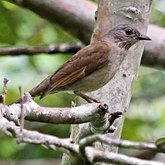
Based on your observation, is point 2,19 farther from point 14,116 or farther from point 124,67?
point 14,116

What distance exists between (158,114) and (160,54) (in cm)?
182

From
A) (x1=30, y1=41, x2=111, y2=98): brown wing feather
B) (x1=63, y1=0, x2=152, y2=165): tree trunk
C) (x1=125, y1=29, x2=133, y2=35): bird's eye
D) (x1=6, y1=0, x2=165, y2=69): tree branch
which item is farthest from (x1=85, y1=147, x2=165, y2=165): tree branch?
(x1=6, y1=0, x2=165, y2=69): tree branch

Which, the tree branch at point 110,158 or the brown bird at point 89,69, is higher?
the tree branch at point 110,158

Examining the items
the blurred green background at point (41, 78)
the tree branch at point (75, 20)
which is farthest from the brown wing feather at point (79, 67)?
the blurred green background at point (41, 78)

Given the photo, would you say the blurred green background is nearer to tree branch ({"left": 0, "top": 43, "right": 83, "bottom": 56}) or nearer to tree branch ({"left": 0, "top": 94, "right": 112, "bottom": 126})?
tree branch ({"left": 0, "top": 43, "right": 83, "bottom": 56})

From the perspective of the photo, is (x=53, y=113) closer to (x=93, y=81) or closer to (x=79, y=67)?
(x=93, y=81)

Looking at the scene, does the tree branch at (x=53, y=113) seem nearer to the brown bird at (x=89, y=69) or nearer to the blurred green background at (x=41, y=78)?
the brown bird at (x=89, y=69)

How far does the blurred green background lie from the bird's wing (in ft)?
5.06

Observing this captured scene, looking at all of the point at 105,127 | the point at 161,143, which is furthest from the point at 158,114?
the point at 161,143

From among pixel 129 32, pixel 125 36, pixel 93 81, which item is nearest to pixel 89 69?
pixel 93 81

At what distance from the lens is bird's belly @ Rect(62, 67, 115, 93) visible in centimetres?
426

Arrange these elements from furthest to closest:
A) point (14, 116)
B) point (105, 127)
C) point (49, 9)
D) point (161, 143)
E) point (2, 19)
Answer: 1. point (2, 19)
2. point (49, 9)
3. point (105, 127)
4. point (14, 116)
5. point (161, 143)

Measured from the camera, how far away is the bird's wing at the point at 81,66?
177 inches

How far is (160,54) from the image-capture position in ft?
18.2
